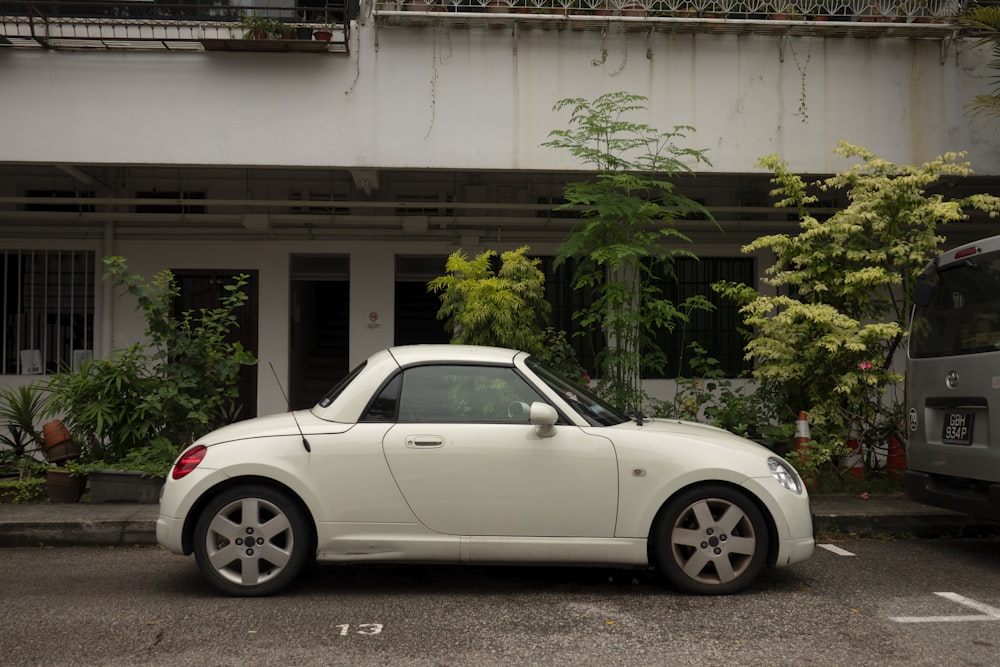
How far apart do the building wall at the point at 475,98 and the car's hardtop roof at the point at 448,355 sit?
4.32 m

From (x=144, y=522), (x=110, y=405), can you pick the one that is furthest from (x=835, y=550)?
(x=110, y=405)

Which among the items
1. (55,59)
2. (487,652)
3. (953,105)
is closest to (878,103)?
(953,105)

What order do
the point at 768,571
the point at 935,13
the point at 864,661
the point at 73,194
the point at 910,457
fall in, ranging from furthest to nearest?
the point at 73,194
the point at 935,13
the point at 910,457
the point at 768,571
the point at 864,661

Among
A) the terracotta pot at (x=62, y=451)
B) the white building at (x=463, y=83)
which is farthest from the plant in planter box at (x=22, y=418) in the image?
the white building at (x=463, y=83)

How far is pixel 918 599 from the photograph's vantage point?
5.16 meters

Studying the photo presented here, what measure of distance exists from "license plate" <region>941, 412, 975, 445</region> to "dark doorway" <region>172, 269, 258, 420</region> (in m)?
8.78

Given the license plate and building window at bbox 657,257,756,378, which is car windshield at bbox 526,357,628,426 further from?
building window at bbox 657,257,756,378

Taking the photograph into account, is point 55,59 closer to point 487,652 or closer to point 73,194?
point 73,194

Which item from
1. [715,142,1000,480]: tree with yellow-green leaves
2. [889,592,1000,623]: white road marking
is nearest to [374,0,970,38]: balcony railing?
[715,142,1000,480]: tree with yellow-green leaves

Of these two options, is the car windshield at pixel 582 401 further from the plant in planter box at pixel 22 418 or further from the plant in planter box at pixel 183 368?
the plant in planter box at pixel 22 418

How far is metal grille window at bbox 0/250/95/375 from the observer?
11.7 meters

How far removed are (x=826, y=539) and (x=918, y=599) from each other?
1.81 m

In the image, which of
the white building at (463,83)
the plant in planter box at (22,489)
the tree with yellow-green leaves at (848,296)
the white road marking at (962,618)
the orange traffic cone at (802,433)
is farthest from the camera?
the white building at (463,83)

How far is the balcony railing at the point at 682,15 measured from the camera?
370 inches
